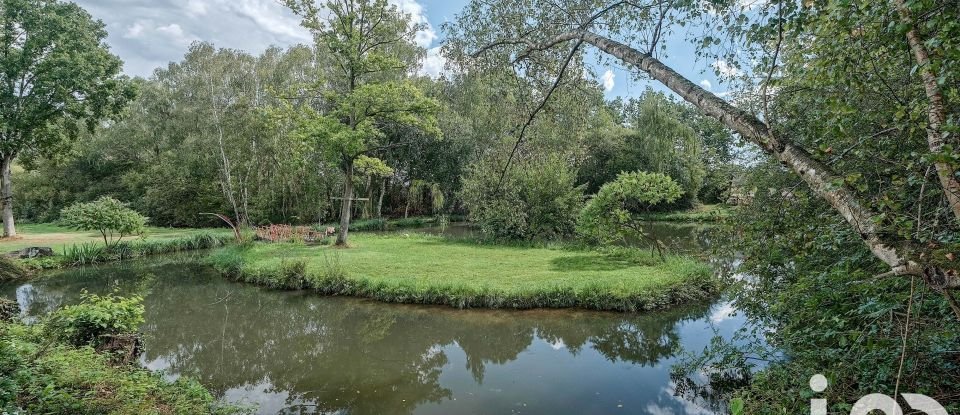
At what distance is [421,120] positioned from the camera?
17.8 meters

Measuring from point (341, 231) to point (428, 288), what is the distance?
807 cm

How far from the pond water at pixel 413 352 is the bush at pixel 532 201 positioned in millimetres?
8551

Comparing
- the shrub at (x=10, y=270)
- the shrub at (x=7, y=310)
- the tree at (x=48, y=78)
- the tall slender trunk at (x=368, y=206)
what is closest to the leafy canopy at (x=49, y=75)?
the tree at (x=48, y=78)

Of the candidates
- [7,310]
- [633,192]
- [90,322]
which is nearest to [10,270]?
[7,310]

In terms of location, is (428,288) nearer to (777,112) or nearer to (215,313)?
(215,313)

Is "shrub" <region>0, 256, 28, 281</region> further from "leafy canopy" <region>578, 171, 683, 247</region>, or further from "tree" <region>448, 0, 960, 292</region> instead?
"leafy canopy" <region>578, 171, 683, 247</region>

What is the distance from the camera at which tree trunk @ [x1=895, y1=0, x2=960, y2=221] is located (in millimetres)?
1753

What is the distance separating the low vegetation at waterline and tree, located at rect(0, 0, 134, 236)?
692 inches

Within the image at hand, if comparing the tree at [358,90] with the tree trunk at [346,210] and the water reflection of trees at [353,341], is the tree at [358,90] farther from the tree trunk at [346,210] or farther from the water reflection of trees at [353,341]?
the water reflection of trees at [353,341]

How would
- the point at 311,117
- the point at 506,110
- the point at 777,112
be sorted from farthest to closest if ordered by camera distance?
the point at 311,117 → the point at 506,110 → the point at 777,112

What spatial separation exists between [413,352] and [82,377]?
4311mm

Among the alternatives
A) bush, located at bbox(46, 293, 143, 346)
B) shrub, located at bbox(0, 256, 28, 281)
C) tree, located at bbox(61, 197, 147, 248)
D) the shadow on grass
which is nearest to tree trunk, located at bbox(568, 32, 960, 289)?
bush, located at bbox(46, 293, 143, 346)

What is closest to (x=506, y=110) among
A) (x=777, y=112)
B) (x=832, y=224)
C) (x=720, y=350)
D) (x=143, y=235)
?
(x=777, y=112)

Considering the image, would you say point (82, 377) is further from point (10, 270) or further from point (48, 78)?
point (48, 78)
